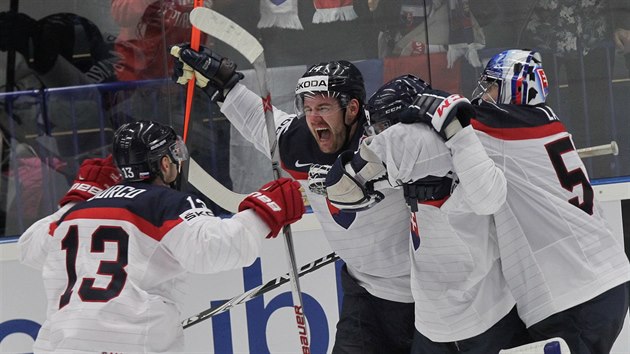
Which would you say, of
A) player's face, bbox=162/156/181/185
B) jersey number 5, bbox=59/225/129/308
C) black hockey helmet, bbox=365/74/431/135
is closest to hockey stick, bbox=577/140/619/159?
black hockey helmet, bbox=365/74/431/135

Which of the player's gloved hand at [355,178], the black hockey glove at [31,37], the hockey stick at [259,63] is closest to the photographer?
the player's gloved hand at [355,178]

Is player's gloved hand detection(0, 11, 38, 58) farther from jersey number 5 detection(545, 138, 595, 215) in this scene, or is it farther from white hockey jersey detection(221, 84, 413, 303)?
jersey number 5 detection(545, 138, 595, 215)

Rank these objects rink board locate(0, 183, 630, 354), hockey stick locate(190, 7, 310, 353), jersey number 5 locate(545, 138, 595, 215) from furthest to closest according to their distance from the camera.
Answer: rink board locate(0, 183, 630, 354)
hockey stick locate(190, 7, 310, 353)
jersey number 5 locate(545, 138, 595, 215)

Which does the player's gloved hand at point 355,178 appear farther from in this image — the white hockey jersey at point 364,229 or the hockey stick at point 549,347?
the hockey stick at point 549,347

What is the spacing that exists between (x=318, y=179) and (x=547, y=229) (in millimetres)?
640

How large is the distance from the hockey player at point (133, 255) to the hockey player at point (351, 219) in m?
0.29

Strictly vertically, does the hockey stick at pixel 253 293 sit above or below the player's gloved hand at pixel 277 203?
below

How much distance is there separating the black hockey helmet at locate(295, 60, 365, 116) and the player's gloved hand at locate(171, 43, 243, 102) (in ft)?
1.14

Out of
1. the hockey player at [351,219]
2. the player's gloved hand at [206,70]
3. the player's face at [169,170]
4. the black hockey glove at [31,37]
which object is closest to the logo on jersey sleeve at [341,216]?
the hockey player at [351,219]

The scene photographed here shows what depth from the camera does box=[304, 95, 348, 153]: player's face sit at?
3357mm

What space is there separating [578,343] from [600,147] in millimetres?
1567

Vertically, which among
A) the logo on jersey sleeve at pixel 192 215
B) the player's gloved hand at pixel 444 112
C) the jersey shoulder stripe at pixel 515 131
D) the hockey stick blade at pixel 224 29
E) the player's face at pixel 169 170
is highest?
the hockey stick blade at pixel 224 29

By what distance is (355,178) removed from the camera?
3.04 metres

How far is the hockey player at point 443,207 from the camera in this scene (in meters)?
2.85
